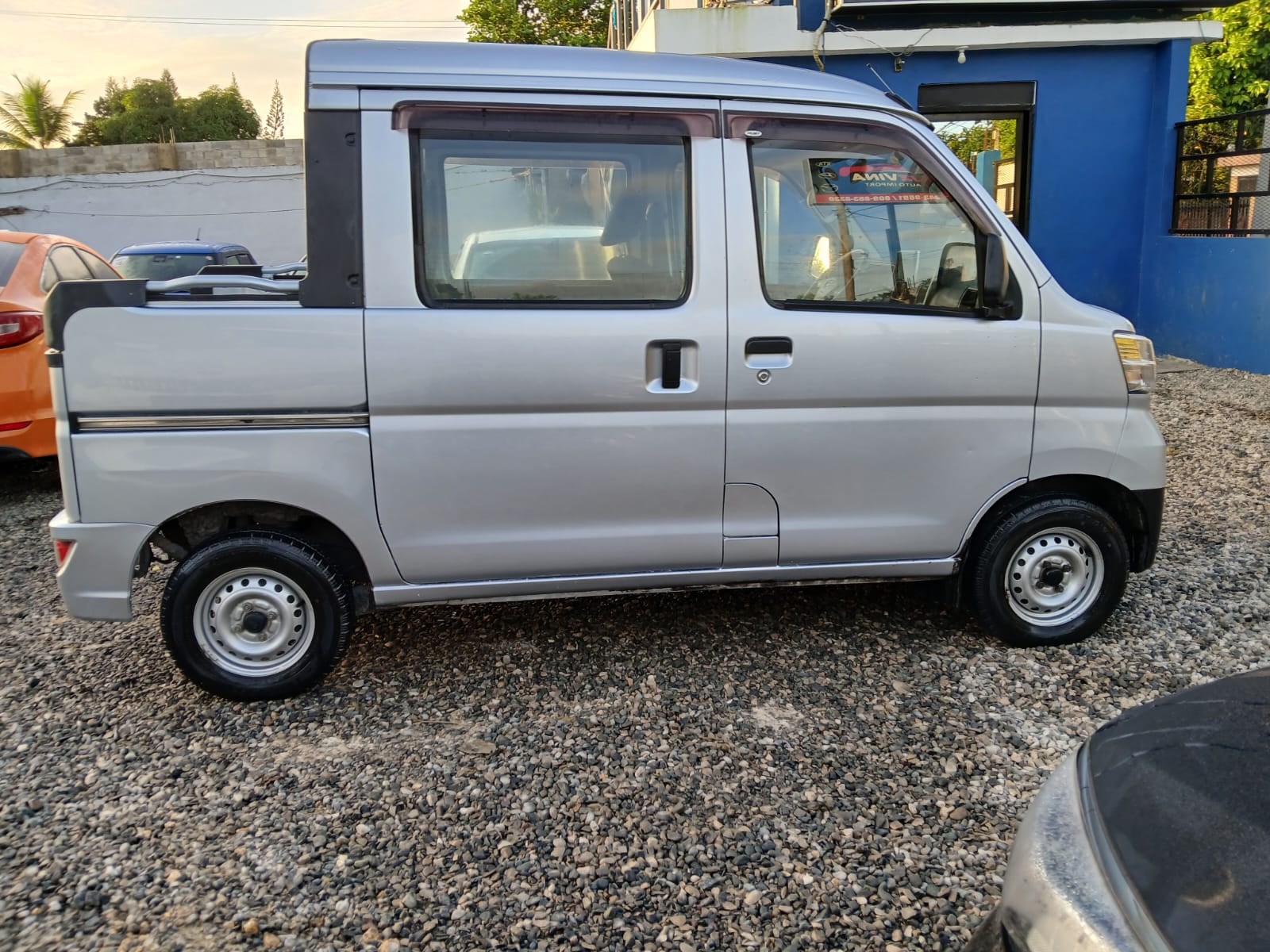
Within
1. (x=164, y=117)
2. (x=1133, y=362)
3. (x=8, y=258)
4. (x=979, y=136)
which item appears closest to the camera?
(x=1133, y=362)

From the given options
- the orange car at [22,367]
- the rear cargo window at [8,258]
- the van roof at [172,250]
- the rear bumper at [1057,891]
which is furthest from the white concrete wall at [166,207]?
the rear bumper at [1057,891]

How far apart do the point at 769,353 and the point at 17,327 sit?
4.90 meters

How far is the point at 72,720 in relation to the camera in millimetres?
3553

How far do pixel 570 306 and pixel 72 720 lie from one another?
235cm

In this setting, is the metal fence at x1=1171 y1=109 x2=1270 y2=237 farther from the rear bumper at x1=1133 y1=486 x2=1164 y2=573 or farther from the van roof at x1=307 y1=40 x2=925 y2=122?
the van roof at x1=307 y1=40 x2=925 y2=122

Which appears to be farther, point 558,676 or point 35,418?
point 35,418

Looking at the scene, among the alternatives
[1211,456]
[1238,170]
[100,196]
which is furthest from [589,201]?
[100,196]

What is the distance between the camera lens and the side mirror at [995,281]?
357 cm

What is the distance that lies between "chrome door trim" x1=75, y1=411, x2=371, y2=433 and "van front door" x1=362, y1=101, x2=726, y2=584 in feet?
0.42

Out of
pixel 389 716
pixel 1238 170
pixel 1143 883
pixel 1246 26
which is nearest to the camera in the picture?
pixel 1143 883

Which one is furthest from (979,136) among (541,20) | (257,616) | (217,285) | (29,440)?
(541,20)

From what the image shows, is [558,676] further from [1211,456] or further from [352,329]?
[1211,456]

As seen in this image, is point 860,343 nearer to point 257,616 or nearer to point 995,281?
point 995,281

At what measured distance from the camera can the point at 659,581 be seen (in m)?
3.68
